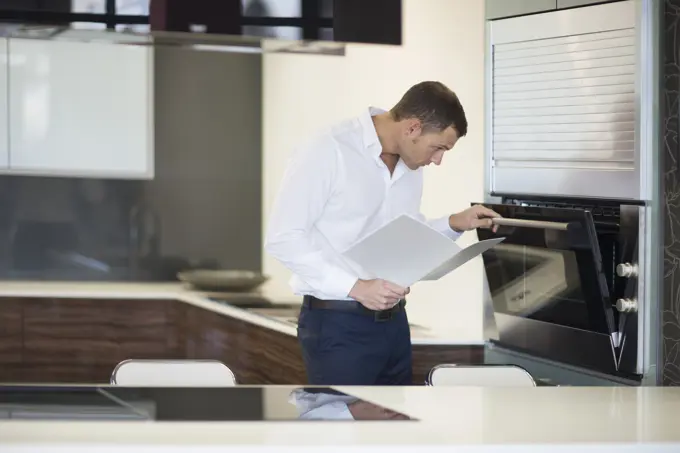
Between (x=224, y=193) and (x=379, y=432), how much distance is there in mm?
3683

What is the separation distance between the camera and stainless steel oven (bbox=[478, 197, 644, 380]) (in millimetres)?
3541

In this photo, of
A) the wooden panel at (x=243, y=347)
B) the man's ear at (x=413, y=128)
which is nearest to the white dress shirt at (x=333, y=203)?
the man's ear at (x=413, y=128)

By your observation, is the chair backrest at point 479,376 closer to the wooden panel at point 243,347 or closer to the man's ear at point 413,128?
the man's ear at point 413,128

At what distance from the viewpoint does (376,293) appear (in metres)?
3.11

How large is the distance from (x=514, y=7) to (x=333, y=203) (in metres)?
1.29

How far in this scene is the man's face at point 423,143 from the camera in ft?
10.4

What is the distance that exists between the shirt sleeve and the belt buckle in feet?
0.40

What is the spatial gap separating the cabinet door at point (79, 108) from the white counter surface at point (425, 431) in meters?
3.43

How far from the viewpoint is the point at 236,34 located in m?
3.37

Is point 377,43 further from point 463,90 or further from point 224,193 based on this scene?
point 224,193

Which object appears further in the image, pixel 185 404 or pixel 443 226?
pixel 443 226

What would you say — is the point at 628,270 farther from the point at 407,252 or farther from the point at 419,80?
the point at 419,80

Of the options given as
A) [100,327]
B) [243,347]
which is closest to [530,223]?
[243,347]

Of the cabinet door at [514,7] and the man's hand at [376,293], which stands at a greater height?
the cabinet door at [514,7]
